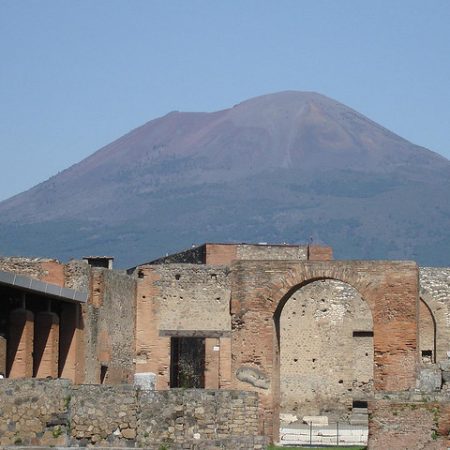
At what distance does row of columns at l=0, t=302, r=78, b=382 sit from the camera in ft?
107

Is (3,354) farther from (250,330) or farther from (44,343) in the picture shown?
(250,330)

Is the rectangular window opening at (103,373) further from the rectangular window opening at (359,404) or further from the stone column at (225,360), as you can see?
the rectangular window opening at (359,404)

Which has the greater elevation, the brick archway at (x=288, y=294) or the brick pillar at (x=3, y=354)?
the brick archway at (x=288, y=294)

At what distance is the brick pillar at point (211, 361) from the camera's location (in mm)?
42438

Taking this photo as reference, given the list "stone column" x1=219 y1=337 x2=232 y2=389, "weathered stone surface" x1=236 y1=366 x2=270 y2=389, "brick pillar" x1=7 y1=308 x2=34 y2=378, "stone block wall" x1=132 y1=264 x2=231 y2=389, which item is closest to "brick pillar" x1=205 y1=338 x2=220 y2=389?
"stone block wall" x1=132 y1=264 x2=231 y2=389

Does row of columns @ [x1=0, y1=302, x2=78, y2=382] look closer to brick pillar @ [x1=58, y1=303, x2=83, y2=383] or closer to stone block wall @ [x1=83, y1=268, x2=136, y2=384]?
brick pillar @ [x1=58, y1=303, x2=83, y2=383]

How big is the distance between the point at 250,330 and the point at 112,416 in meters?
16.4

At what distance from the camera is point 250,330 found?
38.8 metres

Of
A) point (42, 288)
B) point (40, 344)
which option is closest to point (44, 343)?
point (40, 344)

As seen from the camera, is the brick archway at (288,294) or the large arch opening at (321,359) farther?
the large arch opening at (321,359)

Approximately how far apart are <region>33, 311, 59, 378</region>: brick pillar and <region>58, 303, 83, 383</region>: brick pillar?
1191 mm

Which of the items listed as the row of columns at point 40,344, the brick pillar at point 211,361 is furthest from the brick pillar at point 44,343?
the brick pillar at point 211,361

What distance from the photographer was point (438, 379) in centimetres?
3366

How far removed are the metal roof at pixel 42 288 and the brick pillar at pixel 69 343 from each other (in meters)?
0.33
